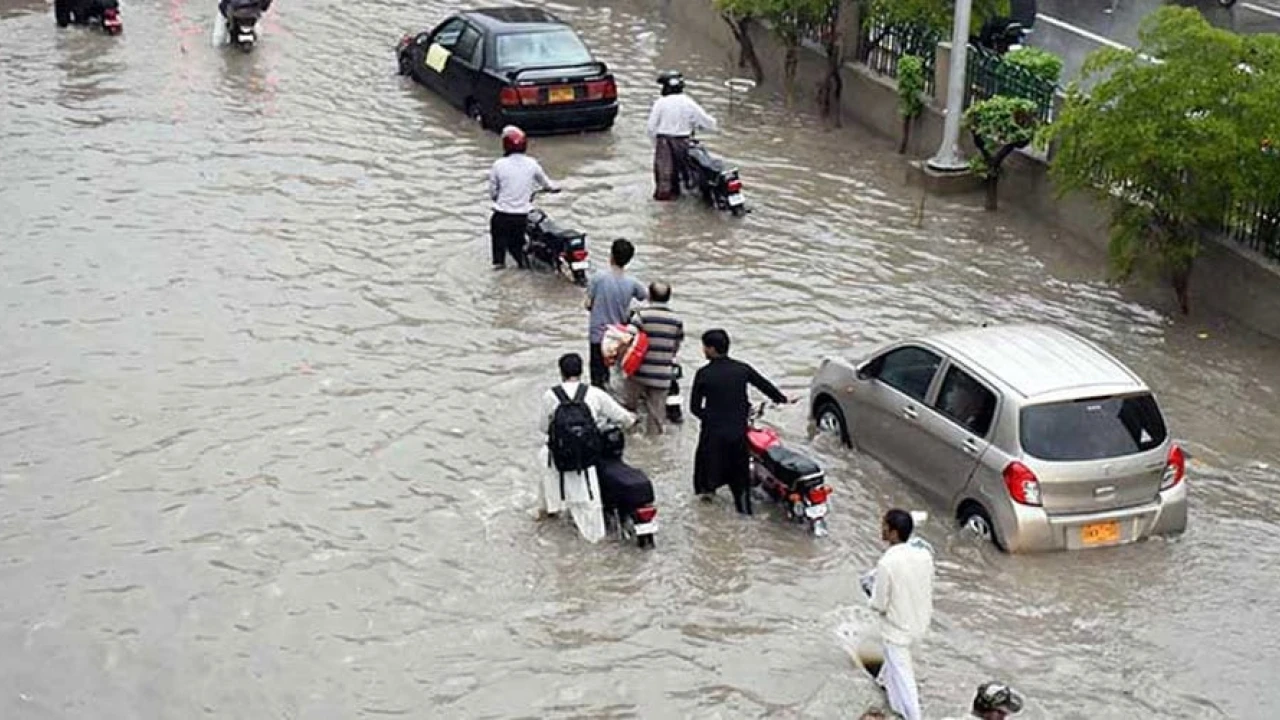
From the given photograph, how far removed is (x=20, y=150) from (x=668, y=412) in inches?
470

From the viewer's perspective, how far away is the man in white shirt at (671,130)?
67.8 ft

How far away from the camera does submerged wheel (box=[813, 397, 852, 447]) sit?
1434 cm

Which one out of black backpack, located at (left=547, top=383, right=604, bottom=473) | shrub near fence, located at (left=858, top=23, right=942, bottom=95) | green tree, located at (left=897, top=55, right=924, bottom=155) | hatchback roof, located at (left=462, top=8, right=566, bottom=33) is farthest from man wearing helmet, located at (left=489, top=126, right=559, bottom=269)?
shrub near fence, located at (left=858, top=23, right=942, bottom=95)

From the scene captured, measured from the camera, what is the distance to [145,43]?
96.1 ft

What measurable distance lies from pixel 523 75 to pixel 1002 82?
6353 millimetres

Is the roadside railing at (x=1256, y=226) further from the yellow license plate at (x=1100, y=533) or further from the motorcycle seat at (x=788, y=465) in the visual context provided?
the motorcycle seat at (x=788, y=465)

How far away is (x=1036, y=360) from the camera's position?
1273 cm

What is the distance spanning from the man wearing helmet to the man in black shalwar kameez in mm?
5638

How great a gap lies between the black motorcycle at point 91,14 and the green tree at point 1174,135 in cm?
1804

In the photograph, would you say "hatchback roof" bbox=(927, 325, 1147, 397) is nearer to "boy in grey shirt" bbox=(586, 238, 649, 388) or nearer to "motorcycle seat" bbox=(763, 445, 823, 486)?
"motorcycle seat" bbox=(763, 445, 823, 486)

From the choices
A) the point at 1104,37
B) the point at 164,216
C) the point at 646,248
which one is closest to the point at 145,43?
the point at 164,216

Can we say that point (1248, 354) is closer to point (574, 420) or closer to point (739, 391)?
point (739, 391)

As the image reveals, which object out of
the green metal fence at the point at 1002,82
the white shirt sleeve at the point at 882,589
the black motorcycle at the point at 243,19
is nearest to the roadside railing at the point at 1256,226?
the green metal fence at the point at 1002,82

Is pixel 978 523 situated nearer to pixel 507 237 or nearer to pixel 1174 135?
pixel 1174 135
